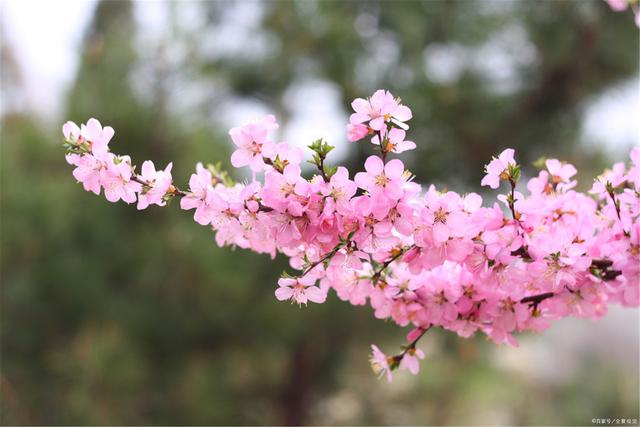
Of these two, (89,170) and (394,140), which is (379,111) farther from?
(89,170)

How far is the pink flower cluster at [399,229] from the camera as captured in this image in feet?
1.05

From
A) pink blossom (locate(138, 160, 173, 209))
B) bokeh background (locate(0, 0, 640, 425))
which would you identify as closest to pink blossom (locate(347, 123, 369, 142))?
pink blossom (locate(138, 160, 173, 209))

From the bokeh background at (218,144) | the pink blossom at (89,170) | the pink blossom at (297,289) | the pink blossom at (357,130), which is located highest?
the bokeh background at (218,144)

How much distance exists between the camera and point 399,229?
0.32 meters

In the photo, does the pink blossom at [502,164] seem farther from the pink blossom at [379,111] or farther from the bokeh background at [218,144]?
the bokeh background at [218,144]

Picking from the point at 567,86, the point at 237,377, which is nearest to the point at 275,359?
the point at 237,377

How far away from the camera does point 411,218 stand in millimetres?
325

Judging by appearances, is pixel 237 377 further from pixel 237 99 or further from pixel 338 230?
pixel 338 230

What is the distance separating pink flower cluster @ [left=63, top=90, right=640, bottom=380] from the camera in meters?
0.32

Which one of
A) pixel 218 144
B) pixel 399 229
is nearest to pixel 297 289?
pixel 399 229

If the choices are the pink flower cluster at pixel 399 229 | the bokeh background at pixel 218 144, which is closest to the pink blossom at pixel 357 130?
the pink flower cluster at pixel 399 229

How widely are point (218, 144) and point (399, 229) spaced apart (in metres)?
1.35

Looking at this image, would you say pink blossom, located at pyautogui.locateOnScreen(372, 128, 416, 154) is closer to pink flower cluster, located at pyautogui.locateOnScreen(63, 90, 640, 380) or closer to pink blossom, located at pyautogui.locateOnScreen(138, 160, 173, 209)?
pink flower cluster, located at pyautogui.locateOnScreen(63, 90, 640, 380)

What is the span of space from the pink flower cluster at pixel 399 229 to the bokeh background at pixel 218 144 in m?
1.11
